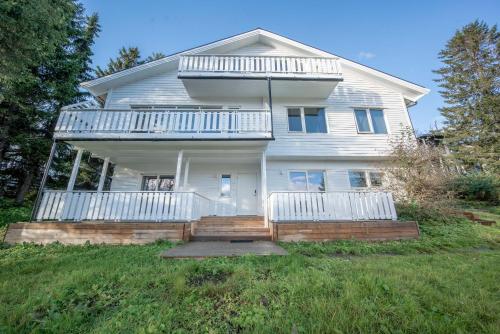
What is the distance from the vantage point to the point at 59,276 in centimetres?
364

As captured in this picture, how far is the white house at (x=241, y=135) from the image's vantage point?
6930mm

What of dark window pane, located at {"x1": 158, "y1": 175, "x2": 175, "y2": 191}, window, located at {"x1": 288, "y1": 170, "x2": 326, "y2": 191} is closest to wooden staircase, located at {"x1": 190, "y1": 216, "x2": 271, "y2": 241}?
window, located at {"x1": 288, "y1": 170, "x2": 326, "y2": 191}

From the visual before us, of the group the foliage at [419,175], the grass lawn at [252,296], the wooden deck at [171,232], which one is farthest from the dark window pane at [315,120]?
the grass lawn at [252,296]

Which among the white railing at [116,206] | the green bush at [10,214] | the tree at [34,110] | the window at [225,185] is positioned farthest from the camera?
the tree at [34,110]

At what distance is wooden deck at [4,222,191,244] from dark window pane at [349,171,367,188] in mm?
7944

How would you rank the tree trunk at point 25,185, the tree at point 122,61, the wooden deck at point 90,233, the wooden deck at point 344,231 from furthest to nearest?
1. the tree at point 122,61
2. the tree trunk at point 25,185
3. the wooden deck at point 344,231
4. the wooden deck at point 90,233

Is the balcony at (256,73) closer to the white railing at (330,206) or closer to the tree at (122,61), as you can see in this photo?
the white railing at (330,206)

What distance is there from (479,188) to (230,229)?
14734 mm

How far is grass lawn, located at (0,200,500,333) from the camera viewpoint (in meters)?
2.25

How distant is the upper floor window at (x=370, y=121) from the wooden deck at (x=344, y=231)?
5134 millimetres

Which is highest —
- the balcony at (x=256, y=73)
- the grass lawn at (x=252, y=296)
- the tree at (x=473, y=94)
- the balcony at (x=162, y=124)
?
the tree at (x=473, y=94)

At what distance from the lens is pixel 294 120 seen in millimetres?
10094

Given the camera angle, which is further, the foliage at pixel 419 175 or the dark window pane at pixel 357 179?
the dark window pane at pixel 357 179

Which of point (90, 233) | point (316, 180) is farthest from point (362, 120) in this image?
point (90, 233)
